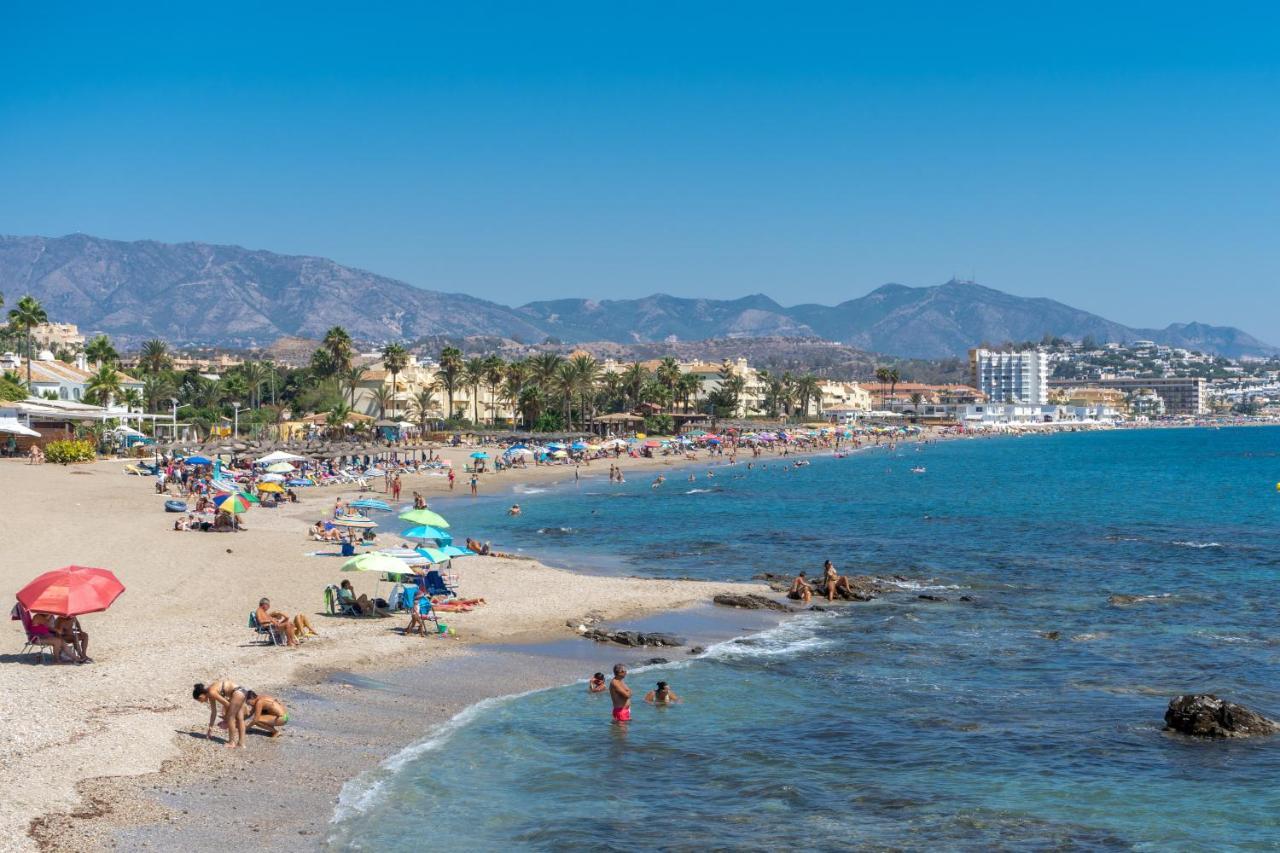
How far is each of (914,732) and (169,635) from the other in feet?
38.7

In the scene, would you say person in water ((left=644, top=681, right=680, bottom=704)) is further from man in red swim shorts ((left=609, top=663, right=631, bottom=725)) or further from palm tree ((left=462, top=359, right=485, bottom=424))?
palm tree ((left=462, top=359, right=485, bottom=424))

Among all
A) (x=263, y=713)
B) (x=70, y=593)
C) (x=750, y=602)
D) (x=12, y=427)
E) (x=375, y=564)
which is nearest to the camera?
(x=263, y=713)

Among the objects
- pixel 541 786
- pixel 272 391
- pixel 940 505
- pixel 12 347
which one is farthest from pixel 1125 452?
pixel 541 786

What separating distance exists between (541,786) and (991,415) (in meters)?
194

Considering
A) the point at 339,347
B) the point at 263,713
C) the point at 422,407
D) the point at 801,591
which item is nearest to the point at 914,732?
the point at 263,713

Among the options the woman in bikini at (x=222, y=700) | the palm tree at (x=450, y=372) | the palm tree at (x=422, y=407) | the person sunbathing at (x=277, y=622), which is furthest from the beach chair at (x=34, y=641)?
the palm tree at (x=450, y=372)

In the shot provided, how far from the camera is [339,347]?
324 feet

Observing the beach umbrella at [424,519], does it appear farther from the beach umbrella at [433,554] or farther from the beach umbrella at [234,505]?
the beach umbrella at [234,505]

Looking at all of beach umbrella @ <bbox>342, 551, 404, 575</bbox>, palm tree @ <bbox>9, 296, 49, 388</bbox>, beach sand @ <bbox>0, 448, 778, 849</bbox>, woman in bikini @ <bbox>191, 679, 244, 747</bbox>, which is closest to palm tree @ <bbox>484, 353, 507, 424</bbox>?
palm tree @ <bbox>9, 296, 49, 388</bbox>

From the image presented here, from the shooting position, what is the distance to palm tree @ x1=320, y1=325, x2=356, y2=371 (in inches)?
3819

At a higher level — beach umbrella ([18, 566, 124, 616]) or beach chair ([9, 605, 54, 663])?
beach umbrella ([18, 566, 124, 616])

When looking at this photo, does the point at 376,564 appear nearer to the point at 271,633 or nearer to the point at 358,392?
the point at 271,633

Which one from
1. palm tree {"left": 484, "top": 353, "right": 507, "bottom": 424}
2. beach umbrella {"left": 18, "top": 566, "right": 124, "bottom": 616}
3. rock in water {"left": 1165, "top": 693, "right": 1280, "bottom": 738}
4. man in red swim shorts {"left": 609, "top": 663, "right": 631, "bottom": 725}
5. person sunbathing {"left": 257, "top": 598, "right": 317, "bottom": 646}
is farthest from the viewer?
palm tree {"left": 484, "top": 353, "right": 507, "bottom": 424}

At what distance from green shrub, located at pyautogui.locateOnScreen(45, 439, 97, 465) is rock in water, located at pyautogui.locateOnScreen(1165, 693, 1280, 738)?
49.3 metres
